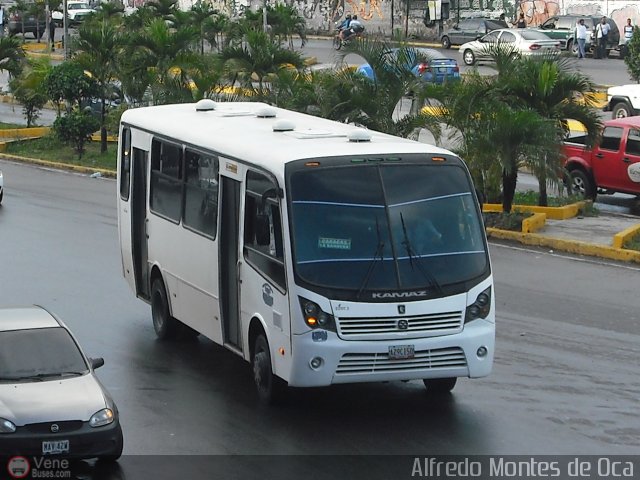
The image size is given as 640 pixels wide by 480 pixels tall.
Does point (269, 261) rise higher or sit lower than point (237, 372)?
higher

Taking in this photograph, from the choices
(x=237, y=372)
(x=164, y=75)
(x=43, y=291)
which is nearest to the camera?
(x=237, y=372)

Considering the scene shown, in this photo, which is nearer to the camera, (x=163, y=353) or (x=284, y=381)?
(x=284, y=381)

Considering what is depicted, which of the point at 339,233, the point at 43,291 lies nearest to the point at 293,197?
the point at 339,233

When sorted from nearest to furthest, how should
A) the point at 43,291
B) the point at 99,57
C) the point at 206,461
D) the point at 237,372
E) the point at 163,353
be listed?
the point at 206,461, the point at 237,372, the point at 163,353, the point at 43,291, the point at 99,57

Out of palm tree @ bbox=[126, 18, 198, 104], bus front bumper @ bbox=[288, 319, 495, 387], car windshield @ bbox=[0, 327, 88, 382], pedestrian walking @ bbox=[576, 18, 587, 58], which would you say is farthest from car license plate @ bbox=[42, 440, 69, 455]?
pedestrian walking @ bbox=[576, 18, 587, 58]

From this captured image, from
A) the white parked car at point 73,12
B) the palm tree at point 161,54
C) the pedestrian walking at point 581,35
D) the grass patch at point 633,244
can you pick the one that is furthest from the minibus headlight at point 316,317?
the white parked car at point 73,12

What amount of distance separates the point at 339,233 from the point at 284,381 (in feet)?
5.21

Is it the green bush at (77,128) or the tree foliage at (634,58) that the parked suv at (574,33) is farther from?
the green bush at (77,128)

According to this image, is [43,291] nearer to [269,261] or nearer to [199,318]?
[199,318]

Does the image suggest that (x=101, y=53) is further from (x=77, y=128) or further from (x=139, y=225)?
(x=139, y=225)

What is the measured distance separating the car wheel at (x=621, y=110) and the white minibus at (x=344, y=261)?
24183 millimetres

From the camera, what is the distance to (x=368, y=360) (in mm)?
12000

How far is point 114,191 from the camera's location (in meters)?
29.2

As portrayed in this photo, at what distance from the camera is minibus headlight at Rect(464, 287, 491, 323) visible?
40.7 ft
